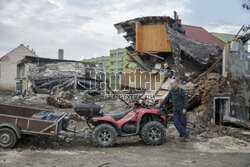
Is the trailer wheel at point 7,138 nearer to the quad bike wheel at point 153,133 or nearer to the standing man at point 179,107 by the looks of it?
the quad bike wheel at point 153,133

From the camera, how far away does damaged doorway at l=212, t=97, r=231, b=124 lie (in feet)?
40.8

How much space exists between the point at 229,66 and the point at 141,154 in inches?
348

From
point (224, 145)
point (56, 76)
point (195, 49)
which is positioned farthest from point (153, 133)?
point (56, 76)

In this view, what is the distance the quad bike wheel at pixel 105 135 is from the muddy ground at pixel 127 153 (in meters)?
0.20

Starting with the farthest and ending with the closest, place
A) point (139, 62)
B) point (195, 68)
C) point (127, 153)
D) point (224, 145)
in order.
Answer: point (139, 62), point (195, 68), point (224, 145), point (127, 153)

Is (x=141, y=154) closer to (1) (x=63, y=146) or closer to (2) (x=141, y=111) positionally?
(2) (x=141, y=111)

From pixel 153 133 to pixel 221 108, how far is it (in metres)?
6.20

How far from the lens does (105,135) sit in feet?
24.2

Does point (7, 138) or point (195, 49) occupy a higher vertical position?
point (195, 49)

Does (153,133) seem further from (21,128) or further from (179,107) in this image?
(21,128)

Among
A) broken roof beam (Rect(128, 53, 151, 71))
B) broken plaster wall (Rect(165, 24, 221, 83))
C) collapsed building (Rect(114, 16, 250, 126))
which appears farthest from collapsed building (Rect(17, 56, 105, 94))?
broken plaster wall (Rect(165, 24, 221, 83))

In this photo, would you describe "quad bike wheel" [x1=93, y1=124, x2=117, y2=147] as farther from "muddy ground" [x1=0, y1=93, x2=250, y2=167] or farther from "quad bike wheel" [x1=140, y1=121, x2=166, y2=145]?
"quad bike wheel" [x1=140, y1=121, x2=166, y2=145]

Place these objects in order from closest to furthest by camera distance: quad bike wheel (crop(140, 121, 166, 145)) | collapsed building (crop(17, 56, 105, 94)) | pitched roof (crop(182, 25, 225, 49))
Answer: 1. quad bike wheel (crop(140, 121, 166, 145))
2. collapsed building (crop(17, 56, 105, 94))
3. pitched roof (crop(182, 25, 225, 49))

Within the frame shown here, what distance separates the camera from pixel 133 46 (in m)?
25.2
